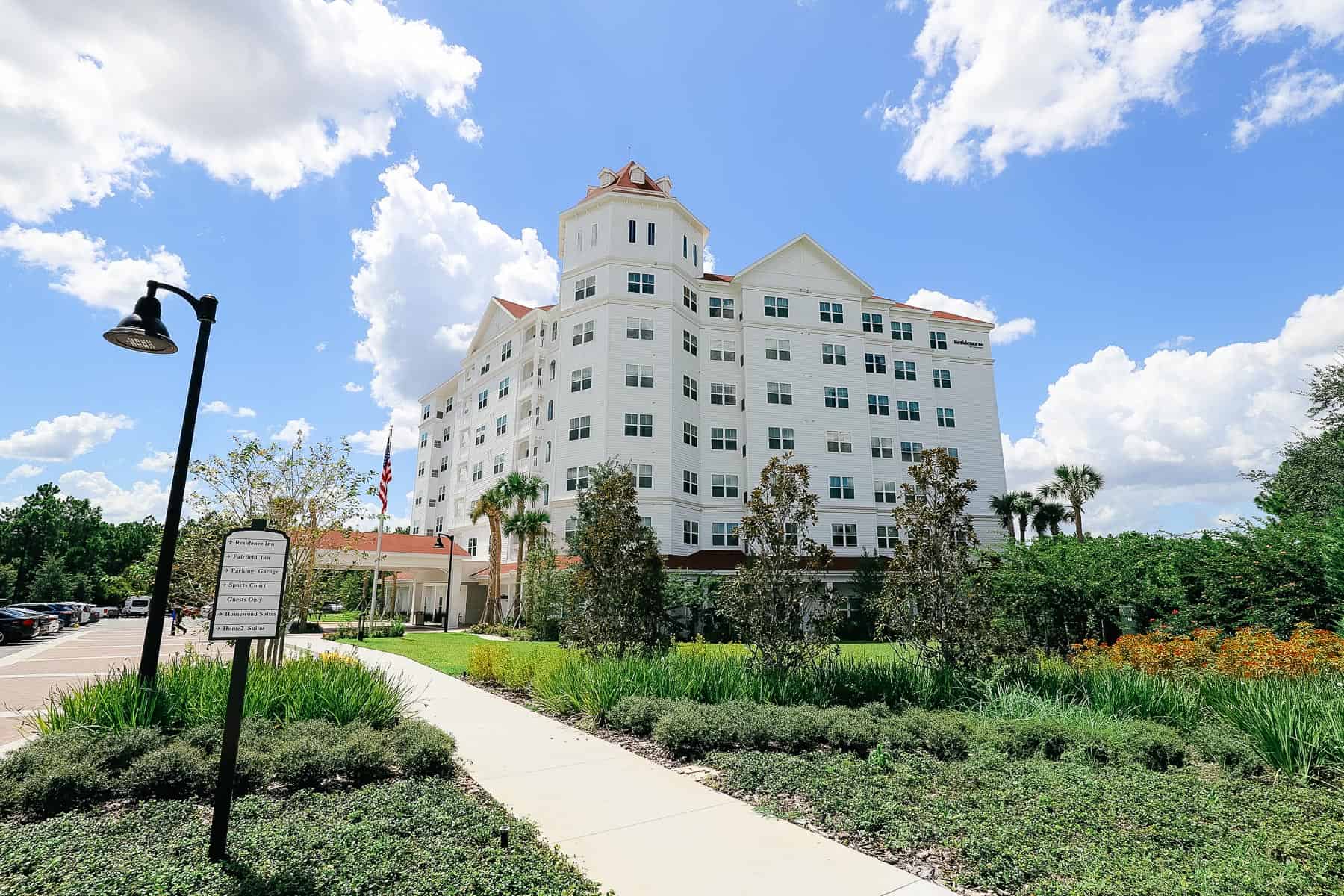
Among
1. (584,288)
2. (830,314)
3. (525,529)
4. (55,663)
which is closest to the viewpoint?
(55,663)

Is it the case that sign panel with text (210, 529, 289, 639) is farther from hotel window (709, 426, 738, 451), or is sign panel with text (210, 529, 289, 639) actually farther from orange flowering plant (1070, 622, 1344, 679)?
hotel window (709, 426, 738, 451)

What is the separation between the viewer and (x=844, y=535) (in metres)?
40.9

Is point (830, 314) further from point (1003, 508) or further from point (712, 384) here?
point (1003, 508)

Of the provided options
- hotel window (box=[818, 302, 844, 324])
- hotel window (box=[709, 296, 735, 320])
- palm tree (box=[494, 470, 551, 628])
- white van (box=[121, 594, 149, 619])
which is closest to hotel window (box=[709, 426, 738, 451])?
hotel window (box=[709, 296, 735, 320])

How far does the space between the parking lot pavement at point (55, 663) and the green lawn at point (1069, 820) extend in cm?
865

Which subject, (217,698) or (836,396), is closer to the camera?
(217,698)

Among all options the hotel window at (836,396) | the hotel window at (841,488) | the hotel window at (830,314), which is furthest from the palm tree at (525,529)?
the hotel window at (830,314)

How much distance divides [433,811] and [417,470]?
60125 mm

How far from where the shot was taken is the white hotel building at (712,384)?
38.8 m

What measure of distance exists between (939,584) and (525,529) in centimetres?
2893

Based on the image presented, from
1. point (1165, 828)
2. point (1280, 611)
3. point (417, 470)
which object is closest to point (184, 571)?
point (1165, 828)

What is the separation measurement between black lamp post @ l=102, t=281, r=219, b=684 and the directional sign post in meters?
3.26

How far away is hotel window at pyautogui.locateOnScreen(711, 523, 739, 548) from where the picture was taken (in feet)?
131

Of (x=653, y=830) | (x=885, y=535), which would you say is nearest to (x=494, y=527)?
(x=885, y=535)
